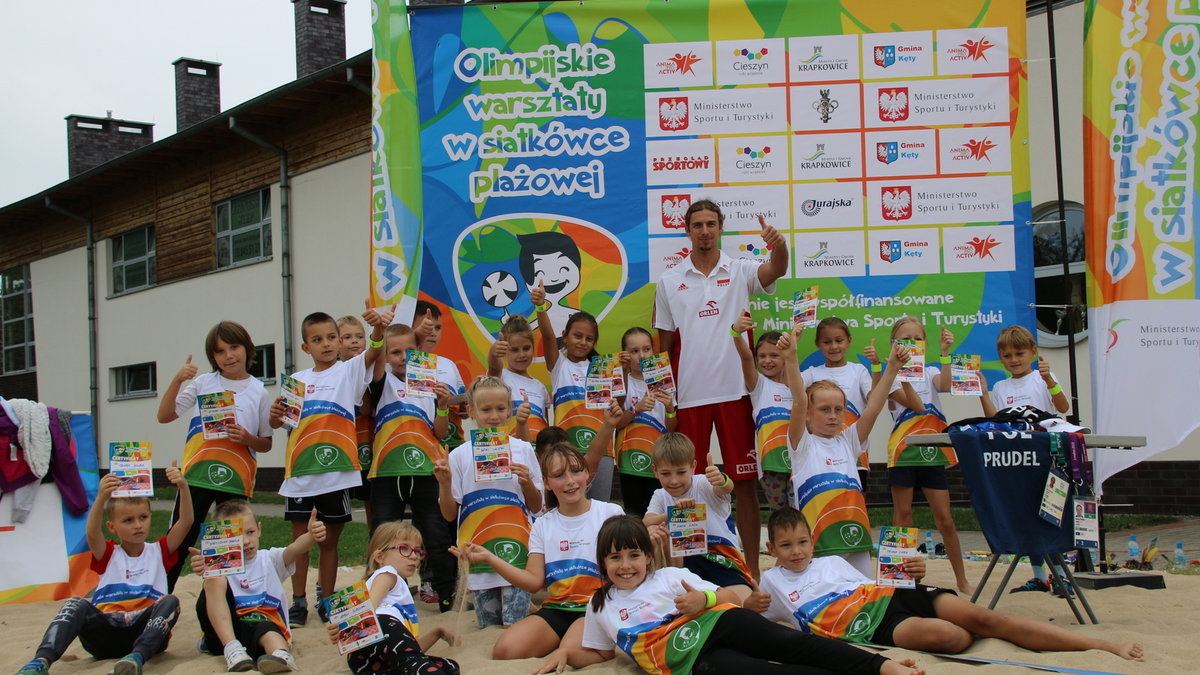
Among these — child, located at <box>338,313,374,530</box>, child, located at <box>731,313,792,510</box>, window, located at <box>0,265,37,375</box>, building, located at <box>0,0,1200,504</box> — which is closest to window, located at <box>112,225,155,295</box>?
building, located at <box>0,0,1200,504</box>

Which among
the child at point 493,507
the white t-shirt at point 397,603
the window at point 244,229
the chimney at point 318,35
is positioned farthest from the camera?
the chimney at point 318,35

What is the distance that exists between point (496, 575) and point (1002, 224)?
3992 mm

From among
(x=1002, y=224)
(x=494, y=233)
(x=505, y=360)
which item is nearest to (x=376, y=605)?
(x=505, y=360)

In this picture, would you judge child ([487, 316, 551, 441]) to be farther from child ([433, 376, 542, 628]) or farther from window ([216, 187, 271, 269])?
window ([216, 187, 271, 269])

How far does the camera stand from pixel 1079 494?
16.0 ft

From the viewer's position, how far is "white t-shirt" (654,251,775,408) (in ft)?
19.8

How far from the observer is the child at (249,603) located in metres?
4.63

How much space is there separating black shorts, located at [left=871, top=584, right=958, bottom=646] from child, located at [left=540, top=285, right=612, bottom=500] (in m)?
2.10

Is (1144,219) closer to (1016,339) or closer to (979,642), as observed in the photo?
(1016,339)

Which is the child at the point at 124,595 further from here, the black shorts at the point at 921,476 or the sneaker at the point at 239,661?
the black shorts at the point at 921,476

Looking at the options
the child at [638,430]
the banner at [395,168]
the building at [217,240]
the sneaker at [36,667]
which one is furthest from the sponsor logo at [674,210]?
the building at [217,240]

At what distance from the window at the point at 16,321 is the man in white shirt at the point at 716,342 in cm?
2261

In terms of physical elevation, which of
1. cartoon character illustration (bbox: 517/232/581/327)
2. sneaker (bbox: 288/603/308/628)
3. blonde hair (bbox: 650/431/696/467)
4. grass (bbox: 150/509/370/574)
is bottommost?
grass (bbox: 150/509/370/574)

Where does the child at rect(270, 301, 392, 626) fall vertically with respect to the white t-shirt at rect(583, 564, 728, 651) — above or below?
above
